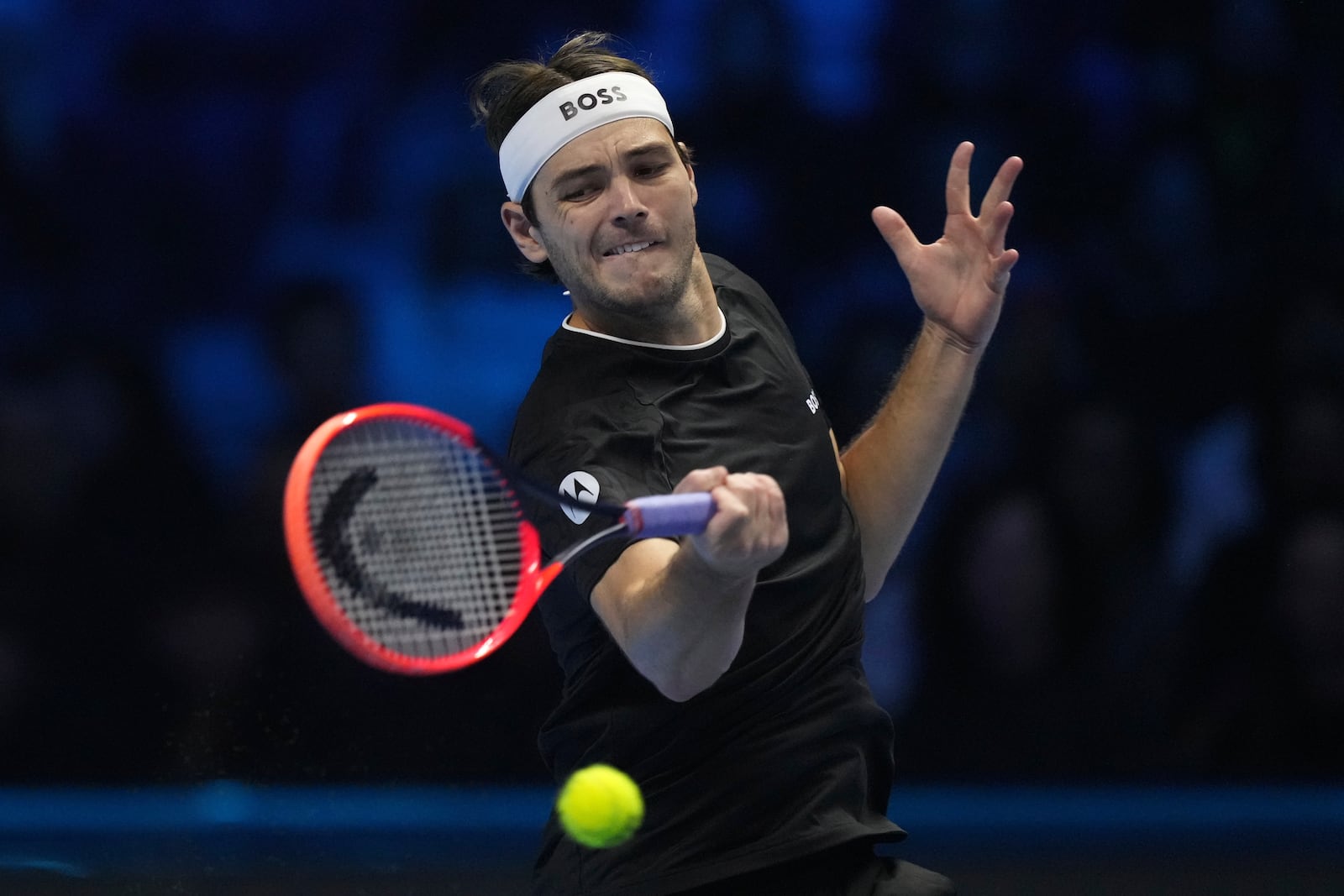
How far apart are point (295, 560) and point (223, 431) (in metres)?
2.39

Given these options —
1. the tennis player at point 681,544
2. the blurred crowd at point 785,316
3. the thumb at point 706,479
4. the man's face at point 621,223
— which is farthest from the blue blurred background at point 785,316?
the thumb at point 706,479

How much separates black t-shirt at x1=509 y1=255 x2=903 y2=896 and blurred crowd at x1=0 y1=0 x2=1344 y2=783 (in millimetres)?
1954

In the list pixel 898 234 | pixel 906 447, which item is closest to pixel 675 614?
pixel 906 447

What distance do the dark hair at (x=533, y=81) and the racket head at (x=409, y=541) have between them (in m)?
0.54

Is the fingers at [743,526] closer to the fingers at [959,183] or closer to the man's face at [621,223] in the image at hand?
the man's face at [621,223]

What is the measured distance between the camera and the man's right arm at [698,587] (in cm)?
188

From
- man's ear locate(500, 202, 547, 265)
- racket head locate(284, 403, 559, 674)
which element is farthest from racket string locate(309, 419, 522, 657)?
man's ear locate(500, 202, 547, 265)

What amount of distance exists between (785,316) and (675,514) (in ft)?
8.56

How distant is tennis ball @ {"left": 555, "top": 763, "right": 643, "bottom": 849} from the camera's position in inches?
83.2

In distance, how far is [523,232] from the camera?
8.41ft

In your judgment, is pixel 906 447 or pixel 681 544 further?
pixel 906 447

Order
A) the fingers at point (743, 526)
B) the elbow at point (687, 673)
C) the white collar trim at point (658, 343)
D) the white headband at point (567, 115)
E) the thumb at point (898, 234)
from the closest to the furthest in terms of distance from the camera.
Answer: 1. the fingers at point (743, 526)
2. the elbow at point (687, 673)
3. the white collar trim at point (658, 343)
4. the white headband at point (567, 115)
5. the thumb at point (898, 234)

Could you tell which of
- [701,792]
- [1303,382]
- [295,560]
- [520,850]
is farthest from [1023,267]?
[295,560]

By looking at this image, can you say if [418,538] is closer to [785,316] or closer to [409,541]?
[409,541]
